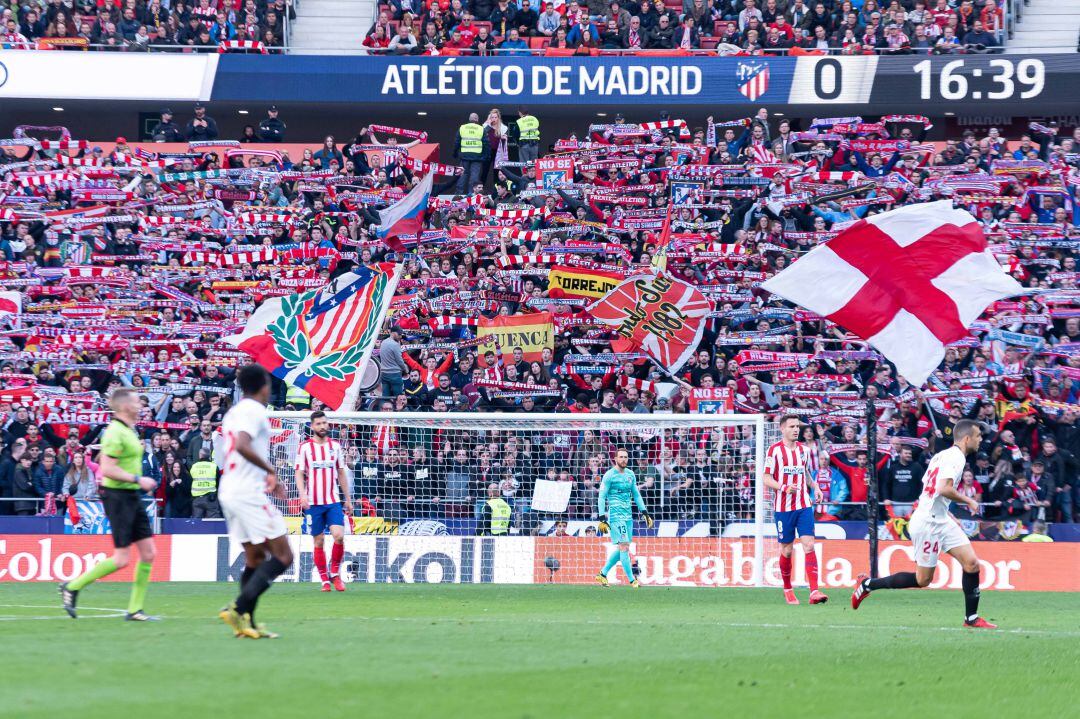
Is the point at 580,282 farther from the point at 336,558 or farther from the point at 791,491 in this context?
the point at 791,491

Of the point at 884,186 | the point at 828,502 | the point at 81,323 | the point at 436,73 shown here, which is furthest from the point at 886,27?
the point at 81,323

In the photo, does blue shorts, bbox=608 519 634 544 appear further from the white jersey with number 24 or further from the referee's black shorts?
the referee's black shorts

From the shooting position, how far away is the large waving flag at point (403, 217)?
2938 cm

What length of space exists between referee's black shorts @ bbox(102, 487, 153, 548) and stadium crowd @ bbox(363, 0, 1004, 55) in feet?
79.1

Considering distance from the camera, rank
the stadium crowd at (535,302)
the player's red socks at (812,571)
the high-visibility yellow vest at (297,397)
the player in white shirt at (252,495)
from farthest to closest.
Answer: the high-visibility yellow vest at (297,397) → the stadium crowd at (535,302) → the player's red socks at (812,571) → the player in white shirt at (252,495)

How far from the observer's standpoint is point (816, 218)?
93.4ft

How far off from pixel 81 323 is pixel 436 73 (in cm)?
1214

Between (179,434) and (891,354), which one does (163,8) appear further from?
(891,354)

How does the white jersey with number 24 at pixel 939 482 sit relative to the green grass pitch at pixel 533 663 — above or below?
above

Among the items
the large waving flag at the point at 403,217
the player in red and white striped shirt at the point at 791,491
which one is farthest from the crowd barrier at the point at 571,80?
the player in red and white striped shirt at the point at 791,491

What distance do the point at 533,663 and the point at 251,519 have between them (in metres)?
2.43

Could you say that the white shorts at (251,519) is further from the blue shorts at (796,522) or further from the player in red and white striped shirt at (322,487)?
the blue shorts at (796,522)

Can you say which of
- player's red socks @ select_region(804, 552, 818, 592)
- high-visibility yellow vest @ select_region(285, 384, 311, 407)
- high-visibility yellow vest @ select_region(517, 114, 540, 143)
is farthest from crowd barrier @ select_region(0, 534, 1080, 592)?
high-visibility yellow vest @ select_region(517, 114, 540, 143)

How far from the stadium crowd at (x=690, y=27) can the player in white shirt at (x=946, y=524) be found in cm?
2306
